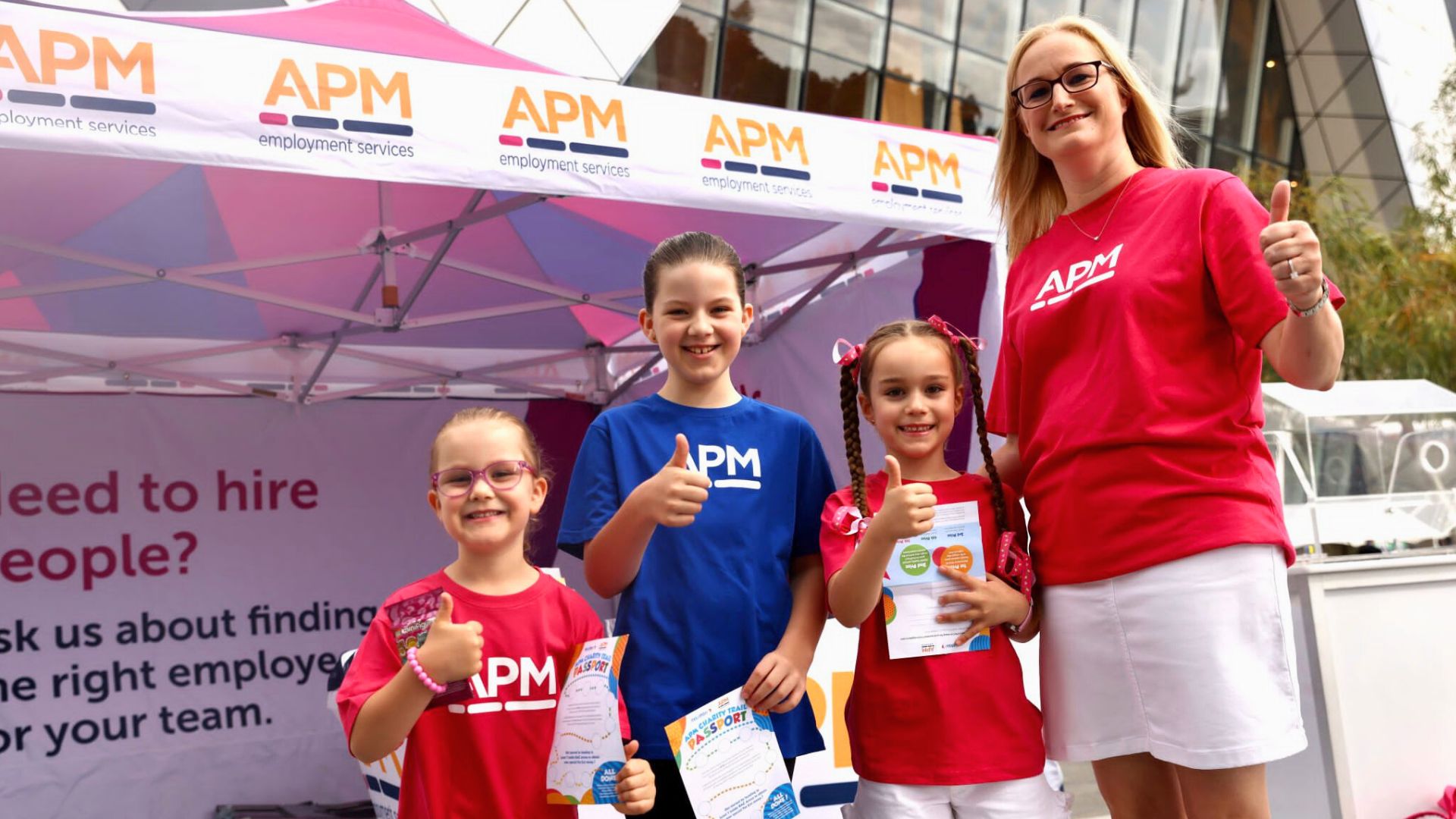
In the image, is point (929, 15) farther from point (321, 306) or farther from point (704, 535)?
point (704, 535)

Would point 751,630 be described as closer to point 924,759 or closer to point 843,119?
point 924,759

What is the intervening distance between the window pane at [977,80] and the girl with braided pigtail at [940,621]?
1538cm

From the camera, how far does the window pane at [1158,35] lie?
17969mm

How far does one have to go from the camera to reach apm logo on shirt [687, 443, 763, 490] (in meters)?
1.88

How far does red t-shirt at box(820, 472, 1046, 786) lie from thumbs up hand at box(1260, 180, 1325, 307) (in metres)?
0.65

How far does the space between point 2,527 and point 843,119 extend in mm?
4775

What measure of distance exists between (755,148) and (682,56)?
11.6m

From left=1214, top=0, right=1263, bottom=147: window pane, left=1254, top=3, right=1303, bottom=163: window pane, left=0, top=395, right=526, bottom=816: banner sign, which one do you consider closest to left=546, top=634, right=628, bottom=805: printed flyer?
left=0, top=395, right=526, bottom=816: banner sign

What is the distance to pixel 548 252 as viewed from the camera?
5945 millimetres

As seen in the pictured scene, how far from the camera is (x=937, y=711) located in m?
1.81

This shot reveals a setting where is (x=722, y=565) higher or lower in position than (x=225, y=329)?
lower

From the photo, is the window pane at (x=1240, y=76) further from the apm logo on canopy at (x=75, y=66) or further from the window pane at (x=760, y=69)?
the apm logo on canopy at (x=75, y=66)

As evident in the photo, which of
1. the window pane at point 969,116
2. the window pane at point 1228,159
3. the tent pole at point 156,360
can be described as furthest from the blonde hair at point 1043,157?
the window pane at point 1228,159

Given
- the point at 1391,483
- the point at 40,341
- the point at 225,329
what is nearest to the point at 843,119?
the point at 1391,483
